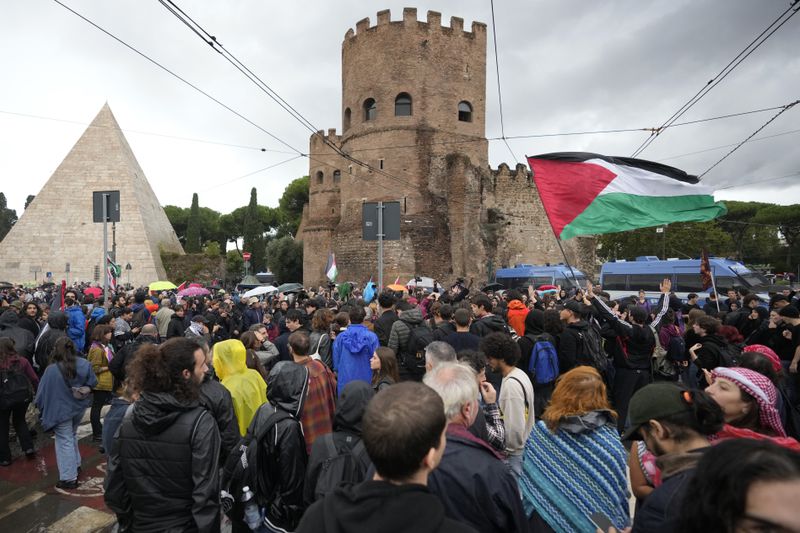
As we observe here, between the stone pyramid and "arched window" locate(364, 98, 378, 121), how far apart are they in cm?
2083

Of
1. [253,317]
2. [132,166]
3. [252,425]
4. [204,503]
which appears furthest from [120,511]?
[132,166]

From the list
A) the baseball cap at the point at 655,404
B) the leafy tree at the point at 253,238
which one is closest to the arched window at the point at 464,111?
the baseball cap at the point at 655,404

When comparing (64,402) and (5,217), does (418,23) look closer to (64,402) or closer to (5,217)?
(64,402)

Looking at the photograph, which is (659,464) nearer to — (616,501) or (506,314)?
(616,501)

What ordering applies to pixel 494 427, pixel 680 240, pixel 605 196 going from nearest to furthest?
pixel 494 427
pixel 605 196
pixel 680 240

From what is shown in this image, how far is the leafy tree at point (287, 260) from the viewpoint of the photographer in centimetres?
3778

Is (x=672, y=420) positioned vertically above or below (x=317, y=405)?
above

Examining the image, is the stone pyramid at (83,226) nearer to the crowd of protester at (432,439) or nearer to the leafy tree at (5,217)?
the leafy tree at (5,217)

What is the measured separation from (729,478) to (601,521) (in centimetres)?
133

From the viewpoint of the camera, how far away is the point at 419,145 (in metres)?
25.5

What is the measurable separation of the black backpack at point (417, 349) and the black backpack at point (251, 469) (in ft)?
8.87

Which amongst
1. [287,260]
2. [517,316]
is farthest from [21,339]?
[287,260]

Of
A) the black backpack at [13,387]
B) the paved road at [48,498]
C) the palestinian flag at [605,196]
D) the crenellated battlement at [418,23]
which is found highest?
the crenellated battlement at [418,23]

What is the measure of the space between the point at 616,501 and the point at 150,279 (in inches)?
1528
